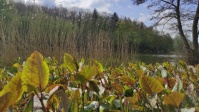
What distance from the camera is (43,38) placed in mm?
6570

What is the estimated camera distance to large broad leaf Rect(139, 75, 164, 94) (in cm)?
36

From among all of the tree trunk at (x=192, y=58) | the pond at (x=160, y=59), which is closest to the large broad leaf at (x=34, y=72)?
the pond at (x=160, y=59)

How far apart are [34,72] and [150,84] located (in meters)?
0.15

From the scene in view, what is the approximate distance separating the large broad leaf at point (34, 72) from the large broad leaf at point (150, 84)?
0.42 feet

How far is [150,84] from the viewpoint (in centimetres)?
37

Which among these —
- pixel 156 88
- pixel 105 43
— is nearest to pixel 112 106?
pixel 156 88

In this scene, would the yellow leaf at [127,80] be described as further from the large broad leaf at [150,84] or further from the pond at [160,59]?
the pond at [160,59]

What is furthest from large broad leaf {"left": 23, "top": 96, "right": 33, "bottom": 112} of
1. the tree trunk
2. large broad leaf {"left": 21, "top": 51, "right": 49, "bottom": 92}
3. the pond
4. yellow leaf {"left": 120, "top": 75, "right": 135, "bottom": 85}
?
the tree trunk

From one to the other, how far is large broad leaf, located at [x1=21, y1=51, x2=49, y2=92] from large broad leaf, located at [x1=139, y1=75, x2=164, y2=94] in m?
0.13

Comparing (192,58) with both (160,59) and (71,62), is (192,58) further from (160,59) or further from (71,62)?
(160,59)

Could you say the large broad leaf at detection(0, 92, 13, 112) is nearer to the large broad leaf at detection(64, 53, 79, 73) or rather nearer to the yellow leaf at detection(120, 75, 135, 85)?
the large broad leaf at detection(64, 53, 79, 73)

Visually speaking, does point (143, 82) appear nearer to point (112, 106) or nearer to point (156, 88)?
point (156, 88)

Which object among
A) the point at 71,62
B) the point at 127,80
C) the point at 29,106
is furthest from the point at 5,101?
the point at 127,80

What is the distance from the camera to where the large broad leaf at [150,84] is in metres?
0.36
